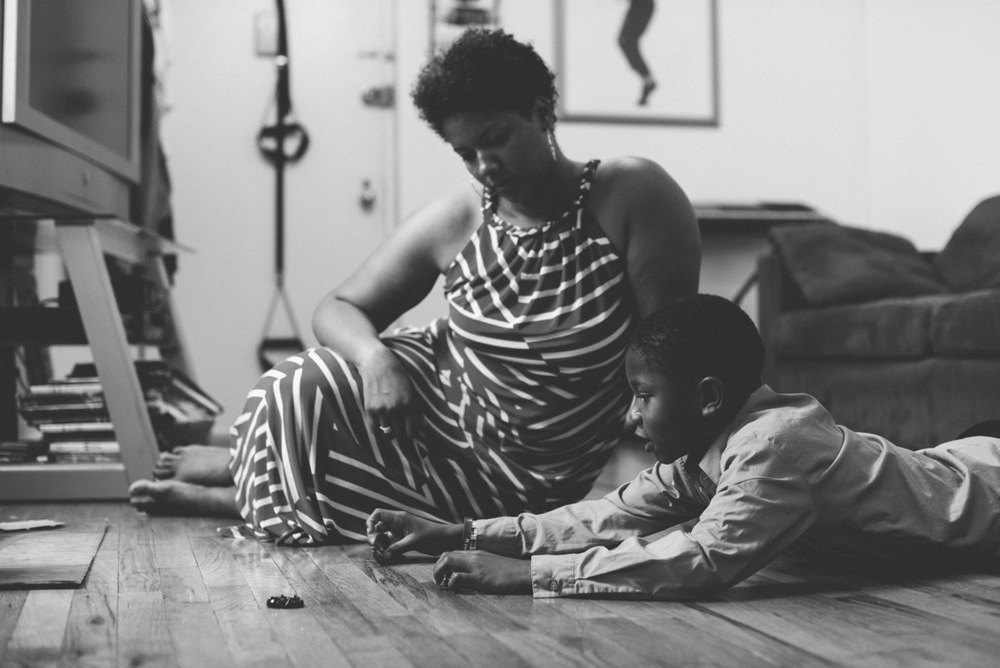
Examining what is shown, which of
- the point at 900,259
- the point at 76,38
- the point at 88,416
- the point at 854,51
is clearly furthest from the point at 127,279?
the point at 854,51

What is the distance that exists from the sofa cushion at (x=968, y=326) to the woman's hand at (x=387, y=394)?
1.58 metres

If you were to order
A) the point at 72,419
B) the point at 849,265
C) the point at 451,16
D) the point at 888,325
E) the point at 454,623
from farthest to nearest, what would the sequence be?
the point at 451,16
the point at 849,265
the point at 888,325
the point at 72,419
the point at 454,623

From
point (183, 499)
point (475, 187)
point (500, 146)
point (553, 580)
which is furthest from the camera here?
point (183, 499)

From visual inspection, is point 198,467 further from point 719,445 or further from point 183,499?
point 719,445

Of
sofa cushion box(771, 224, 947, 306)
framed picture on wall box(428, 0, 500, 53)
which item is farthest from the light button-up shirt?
framed picture on wall box(428, 0, 500, 53)

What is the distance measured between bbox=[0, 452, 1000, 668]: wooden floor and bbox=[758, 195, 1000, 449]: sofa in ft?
4.66

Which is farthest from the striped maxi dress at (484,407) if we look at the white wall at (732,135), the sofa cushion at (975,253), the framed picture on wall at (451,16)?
the framed picture on wall at (451,16)

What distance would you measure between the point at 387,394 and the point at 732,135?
3237mm

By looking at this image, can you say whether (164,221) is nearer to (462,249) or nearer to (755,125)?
(462,249)

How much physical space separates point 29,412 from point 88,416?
133 mm

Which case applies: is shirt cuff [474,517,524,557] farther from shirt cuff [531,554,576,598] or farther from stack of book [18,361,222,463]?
stack of book [18,361,222,463]

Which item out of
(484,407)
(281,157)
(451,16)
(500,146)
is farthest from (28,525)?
(451,16)

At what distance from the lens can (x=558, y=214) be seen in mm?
1700

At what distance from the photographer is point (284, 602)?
3.93 feet
